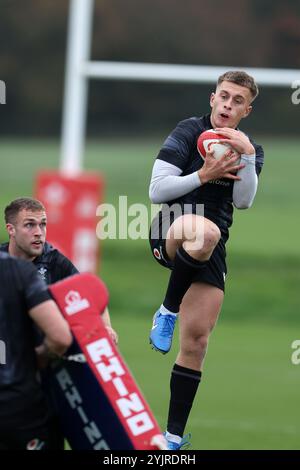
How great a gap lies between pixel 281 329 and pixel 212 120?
39.4 ft

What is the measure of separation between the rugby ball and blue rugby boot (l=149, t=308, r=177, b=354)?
99 centimetres

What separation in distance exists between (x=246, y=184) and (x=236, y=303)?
43.7 feet

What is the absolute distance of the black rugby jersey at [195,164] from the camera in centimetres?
776

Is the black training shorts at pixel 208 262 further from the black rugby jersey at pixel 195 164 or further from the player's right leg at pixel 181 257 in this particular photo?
the black rugby jersey at pixel 195 164

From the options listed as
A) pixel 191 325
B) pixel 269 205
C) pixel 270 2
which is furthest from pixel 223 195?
pixel 269 205

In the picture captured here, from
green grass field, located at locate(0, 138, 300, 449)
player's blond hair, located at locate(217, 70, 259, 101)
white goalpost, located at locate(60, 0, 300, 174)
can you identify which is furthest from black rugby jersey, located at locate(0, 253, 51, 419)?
white goalpost, located at locate(60, 0, 300, 174)

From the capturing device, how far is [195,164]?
25.7 ft

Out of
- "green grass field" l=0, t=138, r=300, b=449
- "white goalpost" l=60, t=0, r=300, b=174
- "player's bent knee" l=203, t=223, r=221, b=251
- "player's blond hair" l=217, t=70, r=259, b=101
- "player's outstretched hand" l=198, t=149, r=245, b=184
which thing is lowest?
"green grass field" l=0, t=138, r=300, b=449

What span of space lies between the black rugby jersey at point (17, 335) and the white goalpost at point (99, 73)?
7.84 meters

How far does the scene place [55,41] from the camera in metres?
30.0

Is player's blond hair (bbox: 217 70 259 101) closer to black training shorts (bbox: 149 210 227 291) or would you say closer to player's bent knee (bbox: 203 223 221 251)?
player's bent knee (bbox: 203 223 221 251)

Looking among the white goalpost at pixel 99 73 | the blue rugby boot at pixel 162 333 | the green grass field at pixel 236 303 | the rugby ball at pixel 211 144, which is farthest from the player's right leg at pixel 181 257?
the white goalpost at pixel 99 73

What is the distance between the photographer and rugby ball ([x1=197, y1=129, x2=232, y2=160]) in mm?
7539

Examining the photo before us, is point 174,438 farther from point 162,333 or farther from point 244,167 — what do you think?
point 244,167
